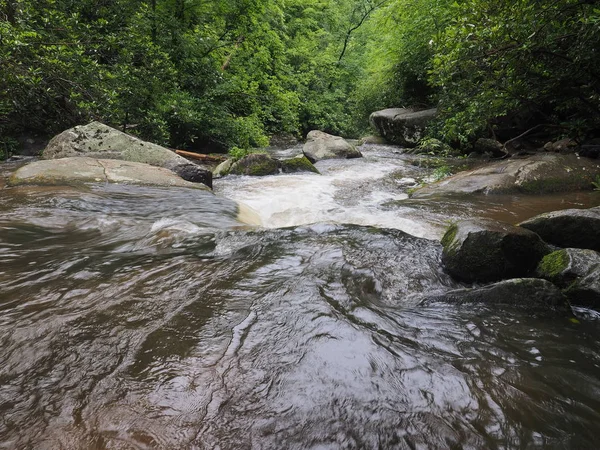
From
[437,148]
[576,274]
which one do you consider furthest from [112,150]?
[437,148]

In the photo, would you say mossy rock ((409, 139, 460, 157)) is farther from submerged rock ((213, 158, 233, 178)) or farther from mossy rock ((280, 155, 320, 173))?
submerged rock ((213, 158, 233, 178))

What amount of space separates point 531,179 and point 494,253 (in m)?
4.05

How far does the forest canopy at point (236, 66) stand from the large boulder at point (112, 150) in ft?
3.01

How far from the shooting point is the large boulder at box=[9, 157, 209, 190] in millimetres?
5523

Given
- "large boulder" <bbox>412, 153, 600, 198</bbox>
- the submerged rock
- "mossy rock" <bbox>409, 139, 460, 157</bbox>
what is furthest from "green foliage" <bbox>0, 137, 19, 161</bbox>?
"mossy rock" <bbox>409, 139, 460, 157</bbox>

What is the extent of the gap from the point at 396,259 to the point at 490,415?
2.00 metres

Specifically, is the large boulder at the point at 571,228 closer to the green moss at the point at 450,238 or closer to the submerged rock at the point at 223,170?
the green moss at the point at 450,238

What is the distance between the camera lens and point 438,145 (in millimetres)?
11461

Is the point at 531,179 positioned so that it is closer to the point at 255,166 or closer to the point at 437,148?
the point at 437,148

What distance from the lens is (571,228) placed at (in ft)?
12.2

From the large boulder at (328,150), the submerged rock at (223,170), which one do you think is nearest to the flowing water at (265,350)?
the submerged rock at (223,170)

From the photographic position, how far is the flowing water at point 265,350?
5.25 ft

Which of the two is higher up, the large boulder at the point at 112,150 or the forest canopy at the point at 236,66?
the forest canopy at the point at 236,66

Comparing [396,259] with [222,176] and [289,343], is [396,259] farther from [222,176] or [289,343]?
[222,176]
